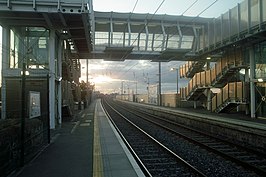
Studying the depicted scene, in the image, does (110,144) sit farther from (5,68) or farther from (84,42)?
(84,42)

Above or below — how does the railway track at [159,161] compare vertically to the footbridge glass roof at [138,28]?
below

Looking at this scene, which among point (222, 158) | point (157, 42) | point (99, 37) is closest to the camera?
point (222, 158)

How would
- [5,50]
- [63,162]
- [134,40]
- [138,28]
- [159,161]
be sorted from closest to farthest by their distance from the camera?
[63,162] → [159,161] → [5,50] → [134,40] → [138,28]

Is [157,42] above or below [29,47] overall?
above

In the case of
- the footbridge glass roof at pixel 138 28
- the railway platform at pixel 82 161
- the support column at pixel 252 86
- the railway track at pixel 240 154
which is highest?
the footbridge glass roof at pixel 138 28

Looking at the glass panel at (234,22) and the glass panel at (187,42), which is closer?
the glass panel at (234,22)

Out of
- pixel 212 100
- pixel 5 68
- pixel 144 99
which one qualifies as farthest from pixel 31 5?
pixel 144 99

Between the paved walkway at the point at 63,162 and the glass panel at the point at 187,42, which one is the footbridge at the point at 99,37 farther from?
the paved walkway at the point at 63,162

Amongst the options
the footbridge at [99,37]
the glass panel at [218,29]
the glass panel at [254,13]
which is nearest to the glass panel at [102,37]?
the footbridge at [99,37]

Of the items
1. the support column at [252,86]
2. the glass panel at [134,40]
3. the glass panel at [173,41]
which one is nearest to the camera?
the support column at [252,86]

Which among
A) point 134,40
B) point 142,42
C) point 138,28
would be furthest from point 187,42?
point 134,40

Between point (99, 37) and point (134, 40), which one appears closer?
point (134, 40)

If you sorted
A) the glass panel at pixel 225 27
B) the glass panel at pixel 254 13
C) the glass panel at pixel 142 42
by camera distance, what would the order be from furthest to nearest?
the glass panel at pixel 142 42 → the glass panel at pixel 225 27 → the glass panel at pixel 254 13

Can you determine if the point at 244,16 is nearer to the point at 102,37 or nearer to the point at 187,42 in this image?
the point at 187,42
